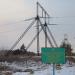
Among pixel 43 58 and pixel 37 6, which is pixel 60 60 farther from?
pixel 37 6

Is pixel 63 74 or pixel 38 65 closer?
pixel 63 74

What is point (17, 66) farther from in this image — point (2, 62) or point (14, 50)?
point (14, 50)

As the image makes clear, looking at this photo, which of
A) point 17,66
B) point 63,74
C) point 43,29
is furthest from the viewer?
point 43,29

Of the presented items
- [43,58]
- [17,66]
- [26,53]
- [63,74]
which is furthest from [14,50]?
[43,58]

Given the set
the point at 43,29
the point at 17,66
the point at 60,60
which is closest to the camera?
the point at 60,60

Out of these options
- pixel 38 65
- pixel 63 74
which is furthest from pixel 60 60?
pixel 38 65

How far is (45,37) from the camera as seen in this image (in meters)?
34.9

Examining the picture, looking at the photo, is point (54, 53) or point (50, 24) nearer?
point (54, 53)

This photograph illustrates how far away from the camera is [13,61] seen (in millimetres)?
33500

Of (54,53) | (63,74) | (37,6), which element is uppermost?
(37,6)

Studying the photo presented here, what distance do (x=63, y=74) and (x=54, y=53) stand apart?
23.8 feet

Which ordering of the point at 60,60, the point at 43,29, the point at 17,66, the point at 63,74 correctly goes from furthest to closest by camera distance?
the point at 43,29 < the point at 17,66 < the point at 63,74 < the point at 60,60

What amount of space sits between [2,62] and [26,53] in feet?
11.8

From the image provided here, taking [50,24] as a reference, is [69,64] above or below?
below
